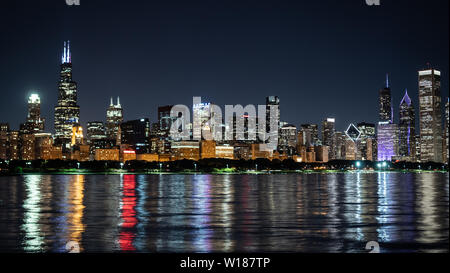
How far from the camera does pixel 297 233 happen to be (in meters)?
25.8

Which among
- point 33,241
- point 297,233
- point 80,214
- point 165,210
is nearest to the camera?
point 33,241

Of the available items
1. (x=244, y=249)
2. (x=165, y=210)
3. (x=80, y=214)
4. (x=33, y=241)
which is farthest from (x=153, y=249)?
(x=165, y=210)

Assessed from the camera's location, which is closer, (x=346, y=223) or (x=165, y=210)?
(x=346, y=223)
